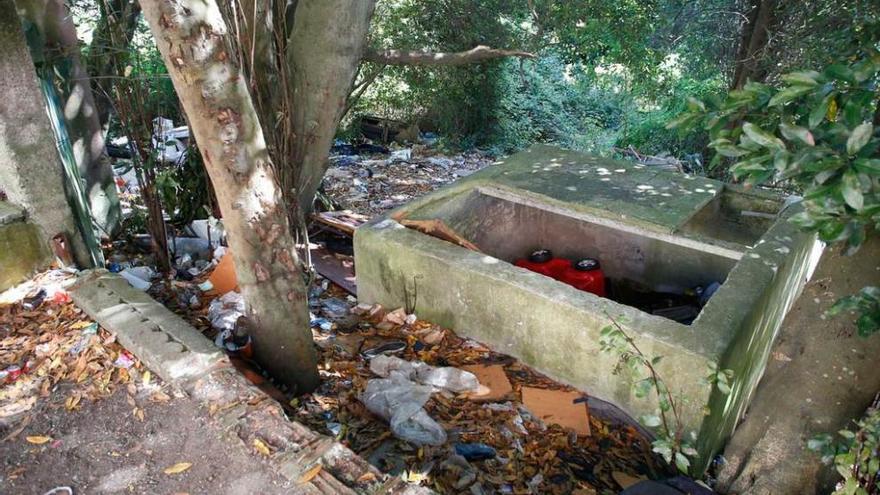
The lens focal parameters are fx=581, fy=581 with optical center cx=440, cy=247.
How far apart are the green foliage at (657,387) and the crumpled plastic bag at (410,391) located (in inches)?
34.8

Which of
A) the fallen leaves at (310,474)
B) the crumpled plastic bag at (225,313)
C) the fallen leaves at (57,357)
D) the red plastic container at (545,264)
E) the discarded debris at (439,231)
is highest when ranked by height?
the discarded debris at (439,231)

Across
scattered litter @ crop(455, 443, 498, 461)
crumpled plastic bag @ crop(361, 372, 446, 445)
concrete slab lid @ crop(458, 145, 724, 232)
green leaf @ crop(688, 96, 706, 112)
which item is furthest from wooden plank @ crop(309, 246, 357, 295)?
green leaf @ crop(688, 96, 706, 112)

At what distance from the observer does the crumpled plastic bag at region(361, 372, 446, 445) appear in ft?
9.37

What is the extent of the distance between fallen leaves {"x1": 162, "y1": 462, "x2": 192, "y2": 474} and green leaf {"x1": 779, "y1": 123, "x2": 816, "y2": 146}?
2338mm

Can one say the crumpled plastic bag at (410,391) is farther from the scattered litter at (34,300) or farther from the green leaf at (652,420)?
the scattered litter at (34,300)

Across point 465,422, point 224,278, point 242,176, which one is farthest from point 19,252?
point 465,422

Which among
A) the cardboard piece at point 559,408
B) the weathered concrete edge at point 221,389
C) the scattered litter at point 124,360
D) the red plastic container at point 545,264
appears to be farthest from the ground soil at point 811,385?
the scattered litter at point 124,360

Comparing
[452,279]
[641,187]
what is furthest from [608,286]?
[452,279]

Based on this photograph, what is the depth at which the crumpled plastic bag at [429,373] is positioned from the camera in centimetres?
326

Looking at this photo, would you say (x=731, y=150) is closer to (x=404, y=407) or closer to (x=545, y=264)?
(x=404, y=407)

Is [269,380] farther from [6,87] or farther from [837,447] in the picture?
[837,447]

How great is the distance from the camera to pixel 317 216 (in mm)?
5430

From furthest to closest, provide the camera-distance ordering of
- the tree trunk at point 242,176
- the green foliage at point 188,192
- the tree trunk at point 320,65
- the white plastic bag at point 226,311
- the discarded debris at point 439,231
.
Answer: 1. the green foliage at point 188,192
2. the tree trunk at point 320,65
3. the discarded debris at point 439,231
4. the white plastic bag at point 226,311
5. the tree trunk at point 242,176

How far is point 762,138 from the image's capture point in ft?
5.37
